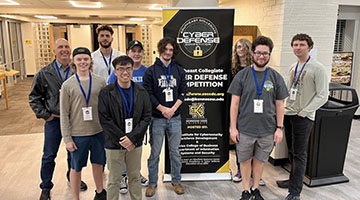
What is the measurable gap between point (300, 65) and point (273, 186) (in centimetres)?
142

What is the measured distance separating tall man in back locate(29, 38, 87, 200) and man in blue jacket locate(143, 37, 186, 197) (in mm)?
817

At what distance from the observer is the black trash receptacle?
311 centimetres

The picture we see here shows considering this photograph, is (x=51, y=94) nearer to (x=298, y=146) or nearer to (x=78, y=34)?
(x=298, y=146)

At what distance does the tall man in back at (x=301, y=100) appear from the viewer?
8.79 feet

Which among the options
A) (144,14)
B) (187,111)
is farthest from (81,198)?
(144,14)

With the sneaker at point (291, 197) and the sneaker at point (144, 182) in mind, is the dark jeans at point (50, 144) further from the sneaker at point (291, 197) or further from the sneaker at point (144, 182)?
the sneaker at point (291, 197)

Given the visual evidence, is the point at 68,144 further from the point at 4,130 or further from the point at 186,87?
the point at 4,130

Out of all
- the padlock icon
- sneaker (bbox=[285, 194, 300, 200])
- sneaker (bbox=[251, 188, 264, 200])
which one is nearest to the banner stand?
sneaker (bbox=[251, 188, 264, 200])

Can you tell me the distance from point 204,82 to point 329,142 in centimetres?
158

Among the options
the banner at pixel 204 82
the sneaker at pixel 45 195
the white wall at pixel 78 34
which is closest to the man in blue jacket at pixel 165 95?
the banner at pixel 204 82

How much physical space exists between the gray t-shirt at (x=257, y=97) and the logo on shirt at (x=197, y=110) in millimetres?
716

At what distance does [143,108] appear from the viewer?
2.37m

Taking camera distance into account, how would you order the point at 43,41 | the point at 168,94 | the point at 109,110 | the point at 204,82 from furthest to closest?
A: 1. the point at 43,41
2. the point at 204,82
3. the point at 168,94
4. the point at 109,110

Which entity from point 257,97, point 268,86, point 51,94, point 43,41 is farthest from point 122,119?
point 43,41
